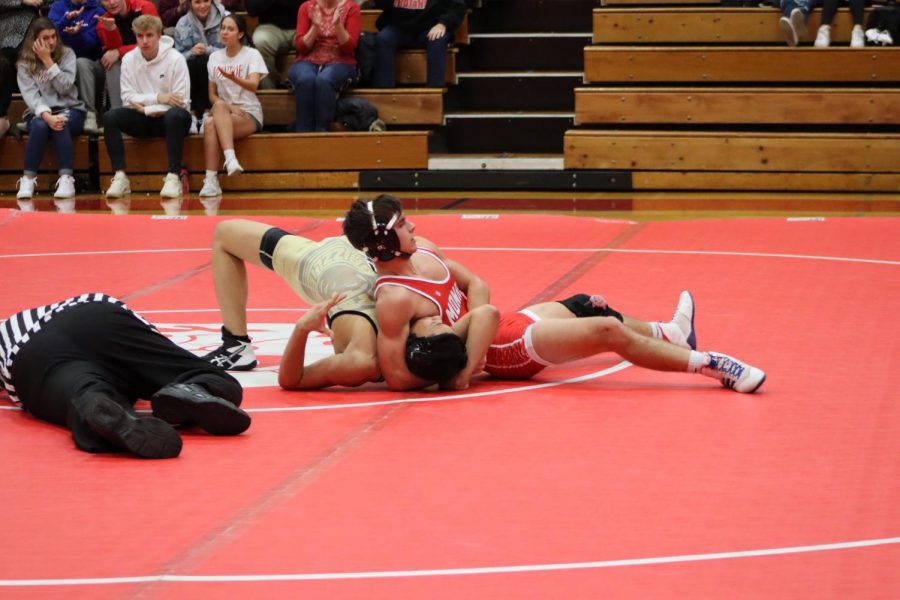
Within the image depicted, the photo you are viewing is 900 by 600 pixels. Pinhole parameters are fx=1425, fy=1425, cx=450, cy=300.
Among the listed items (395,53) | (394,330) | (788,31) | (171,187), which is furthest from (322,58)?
(394,330)

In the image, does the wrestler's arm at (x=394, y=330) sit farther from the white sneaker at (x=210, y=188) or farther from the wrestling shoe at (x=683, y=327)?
the white sneaker at (x=210, y=188)

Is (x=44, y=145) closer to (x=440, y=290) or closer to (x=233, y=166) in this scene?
(x=233, y=166)

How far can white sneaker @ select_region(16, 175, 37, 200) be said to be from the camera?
10430 millimetres

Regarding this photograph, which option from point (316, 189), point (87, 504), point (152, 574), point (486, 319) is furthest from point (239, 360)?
point (316, 189)

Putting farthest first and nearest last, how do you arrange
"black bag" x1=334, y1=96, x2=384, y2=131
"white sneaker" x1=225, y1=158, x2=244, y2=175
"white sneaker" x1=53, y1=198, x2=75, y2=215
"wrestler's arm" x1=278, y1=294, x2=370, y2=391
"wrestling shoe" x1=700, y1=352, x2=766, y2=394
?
"black bag" x1=334, y1=96, x2=384, y2=131, "white sneaker" x1=225, y1=158, x2=244, y2=175, "white sneaker" x1=53, y1=198, x2=75, y2=215, "wrestling shoe" x1=700, y1=352, x2=766, y2=394, "wrestler's arm" x1=278, y1=294, x2=370, y2=391

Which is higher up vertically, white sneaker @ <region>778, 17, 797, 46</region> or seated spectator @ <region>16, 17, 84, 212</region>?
white sneaker @ <region>778, 17, 797, 46</region>

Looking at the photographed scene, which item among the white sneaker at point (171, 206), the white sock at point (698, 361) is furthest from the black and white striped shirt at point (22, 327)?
the white sneaker at point (171, 206)

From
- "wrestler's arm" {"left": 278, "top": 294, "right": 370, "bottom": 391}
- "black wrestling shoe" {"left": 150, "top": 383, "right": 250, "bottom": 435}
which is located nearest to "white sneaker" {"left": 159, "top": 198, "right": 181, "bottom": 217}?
"wrestler's arm" {"left": 278, "top": 294, "right": 370, "bottom": 391}

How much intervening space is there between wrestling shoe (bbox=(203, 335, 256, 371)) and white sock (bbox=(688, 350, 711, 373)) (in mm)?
1478

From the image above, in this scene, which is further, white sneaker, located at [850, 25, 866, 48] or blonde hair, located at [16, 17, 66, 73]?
blonde hair, located at [16, 17, 66, 73]

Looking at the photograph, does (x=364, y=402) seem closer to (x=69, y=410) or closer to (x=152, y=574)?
(x=69, y=410)

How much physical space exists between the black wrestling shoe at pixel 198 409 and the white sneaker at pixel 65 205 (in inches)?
220

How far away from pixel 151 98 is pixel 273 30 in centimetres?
123

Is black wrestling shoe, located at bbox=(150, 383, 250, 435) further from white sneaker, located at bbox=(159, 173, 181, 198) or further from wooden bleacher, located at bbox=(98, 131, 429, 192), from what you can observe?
wooden bleacher, located at bbox=(98, 131, 429, 192)
